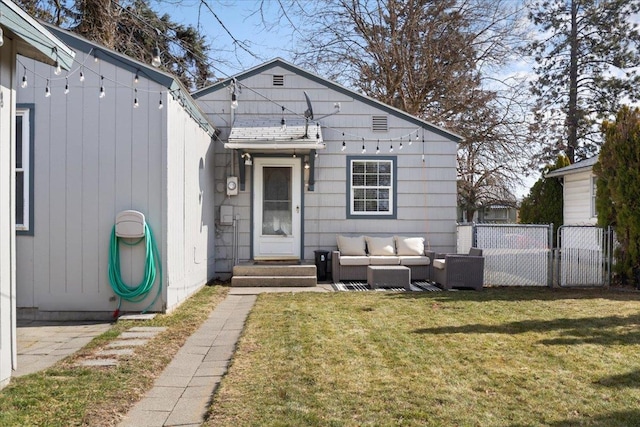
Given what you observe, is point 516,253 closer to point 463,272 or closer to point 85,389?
point 463,272

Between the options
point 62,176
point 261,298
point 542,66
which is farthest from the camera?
point 542,66

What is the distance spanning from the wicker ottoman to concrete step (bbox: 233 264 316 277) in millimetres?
1231

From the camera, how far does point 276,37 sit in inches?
250

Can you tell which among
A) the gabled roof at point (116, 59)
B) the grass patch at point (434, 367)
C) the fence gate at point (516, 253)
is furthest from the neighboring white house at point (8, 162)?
the fence gate at point (516, 253)

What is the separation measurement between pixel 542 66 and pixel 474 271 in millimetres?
17777

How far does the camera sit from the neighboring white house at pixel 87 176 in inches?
267

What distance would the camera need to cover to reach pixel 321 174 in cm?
1105

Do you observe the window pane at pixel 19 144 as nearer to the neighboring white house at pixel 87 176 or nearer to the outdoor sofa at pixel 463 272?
the neighboring white house at pixel 87 176

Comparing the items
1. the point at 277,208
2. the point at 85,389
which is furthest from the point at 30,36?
the point at 277,208

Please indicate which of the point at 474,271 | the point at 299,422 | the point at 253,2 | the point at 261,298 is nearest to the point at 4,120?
the point at 253,2

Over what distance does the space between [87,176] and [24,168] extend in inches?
32.0

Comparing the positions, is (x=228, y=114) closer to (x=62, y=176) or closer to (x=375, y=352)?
(x=62, y=176)

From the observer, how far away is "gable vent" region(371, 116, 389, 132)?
1113 cm

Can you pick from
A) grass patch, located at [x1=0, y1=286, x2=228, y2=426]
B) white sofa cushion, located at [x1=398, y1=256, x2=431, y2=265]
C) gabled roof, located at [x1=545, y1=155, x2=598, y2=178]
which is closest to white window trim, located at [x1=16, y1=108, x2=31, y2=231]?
grass patch, located at [x1=0, y1=286, x2=228, y2=426]
